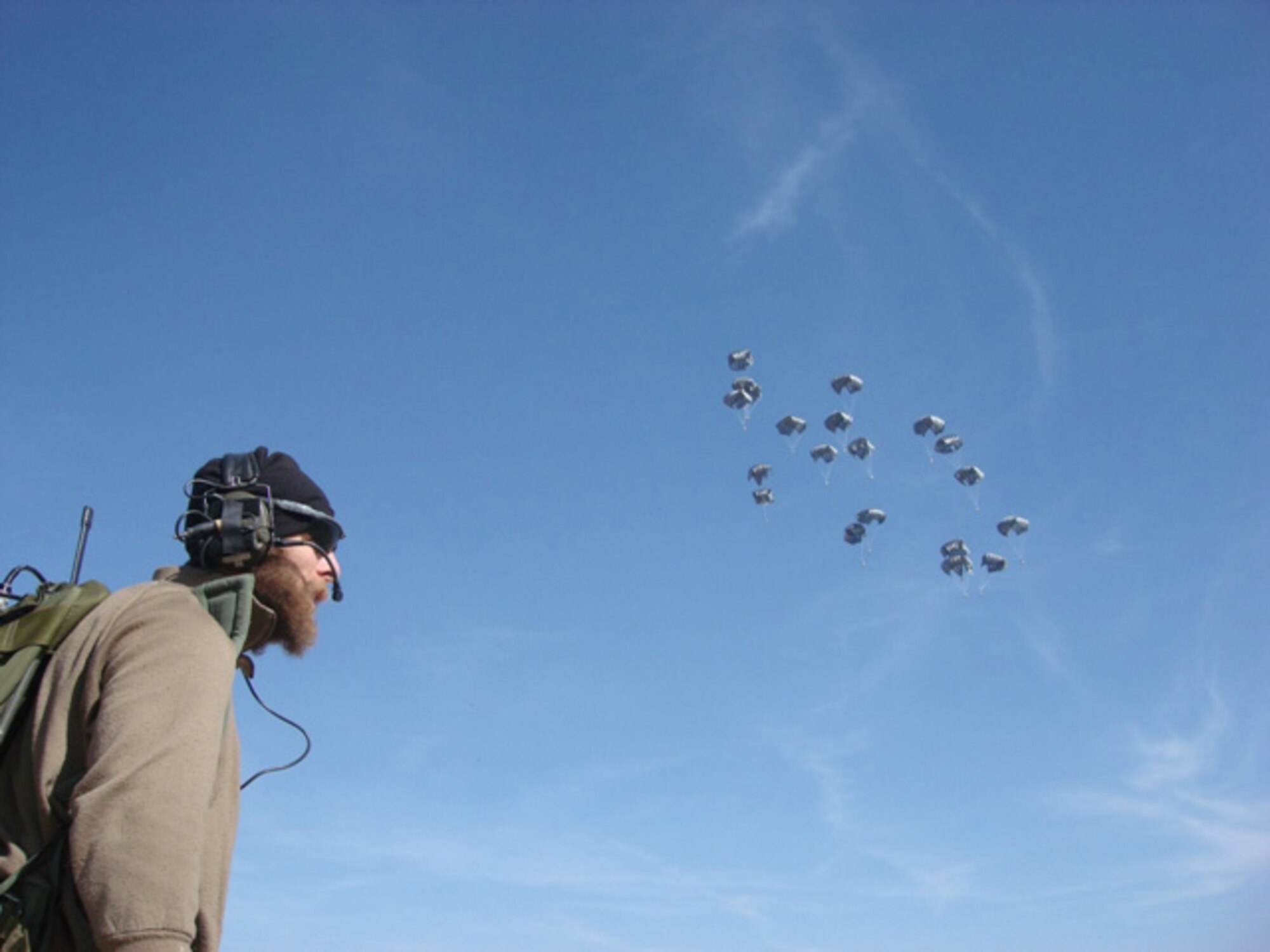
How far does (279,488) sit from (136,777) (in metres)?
1.77

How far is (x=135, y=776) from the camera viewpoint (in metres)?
2.89

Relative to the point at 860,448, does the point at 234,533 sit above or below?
below

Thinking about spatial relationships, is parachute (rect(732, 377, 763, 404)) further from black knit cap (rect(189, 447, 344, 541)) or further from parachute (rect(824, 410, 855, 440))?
black knit cap (rect(189, 447, 344, 541))

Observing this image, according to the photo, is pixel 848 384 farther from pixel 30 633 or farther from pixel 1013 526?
pixel 30 633

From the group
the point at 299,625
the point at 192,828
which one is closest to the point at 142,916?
the point at 192,828

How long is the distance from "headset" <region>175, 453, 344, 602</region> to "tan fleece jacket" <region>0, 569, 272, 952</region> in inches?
22.8

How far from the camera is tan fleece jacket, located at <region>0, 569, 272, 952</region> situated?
108 inches

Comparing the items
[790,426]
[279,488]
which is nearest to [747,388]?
[790,426]

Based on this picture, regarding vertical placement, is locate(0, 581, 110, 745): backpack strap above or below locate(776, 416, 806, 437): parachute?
below

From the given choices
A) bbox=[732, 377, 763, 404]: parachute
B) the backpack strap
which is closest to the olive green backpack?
the backpack strap

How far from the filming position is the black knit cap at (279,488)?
172 inches

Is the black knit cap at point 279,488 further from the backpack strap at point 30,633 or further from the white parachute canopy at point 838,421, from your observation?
the white parachute canopy at point 838,421

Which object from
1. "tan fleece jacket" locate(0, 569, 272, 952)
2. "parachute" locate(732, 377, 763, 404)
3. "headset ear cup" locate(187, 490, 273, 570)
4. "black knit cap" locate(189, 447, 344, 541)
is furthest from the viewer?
"parachute" locate(732, 377, 763, 404)

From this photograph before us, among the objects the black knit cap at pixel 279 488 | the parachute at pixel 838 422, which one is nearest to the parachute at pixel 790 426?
the parachute at pixel 838 422
